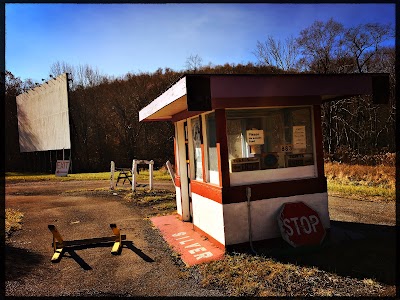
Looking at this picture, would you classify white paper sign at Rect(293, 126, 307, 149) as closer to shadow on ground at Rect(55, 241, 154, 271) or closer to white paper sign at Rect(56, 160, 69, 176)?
shadow on ground at Rect(55, 241, 154, 271)

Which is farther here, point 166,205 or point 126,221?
point 166,205

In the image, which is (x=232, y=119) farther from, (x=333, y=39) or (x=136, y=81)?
(x=136, y=81)

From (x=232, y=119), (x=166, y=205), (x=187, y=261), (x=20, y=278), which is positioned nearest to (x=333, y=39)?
(x=166, y=205)

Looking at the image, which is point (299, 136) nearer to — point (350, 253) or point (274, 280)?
point (350, 253)

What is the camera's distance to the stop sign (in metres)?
6.00

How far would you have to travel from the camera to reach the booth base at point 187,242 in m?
5.87

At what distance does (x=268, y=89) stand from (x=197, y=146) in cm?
253

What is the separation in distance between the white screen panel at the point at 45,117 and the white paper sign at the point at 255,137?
65.8 ft

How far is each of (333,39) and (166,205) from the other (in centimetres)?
2113

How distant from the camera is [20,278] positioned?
204 inches

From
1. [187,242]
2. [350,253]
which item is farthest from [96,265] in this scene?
[350,253]

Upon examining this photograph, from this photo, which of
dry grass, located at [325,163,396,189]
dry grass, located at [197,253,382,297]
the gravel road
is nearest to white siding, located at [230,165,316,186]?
dry grass, located at [197,253,382,297]

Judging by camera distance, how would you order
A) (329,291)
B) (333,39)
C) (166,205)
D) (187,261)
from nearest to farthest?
(329,291) < (187,261) < (166,205) < (333,39)

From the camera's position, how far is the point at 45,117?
26.0 metres
